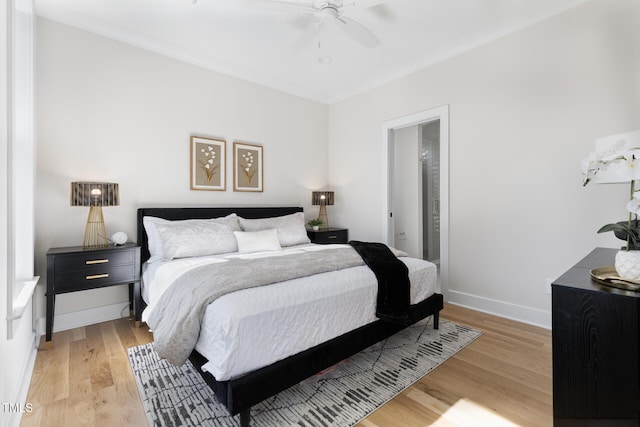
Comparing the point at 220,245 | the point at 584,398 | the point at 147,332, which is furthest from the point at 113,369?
the point at 584,398

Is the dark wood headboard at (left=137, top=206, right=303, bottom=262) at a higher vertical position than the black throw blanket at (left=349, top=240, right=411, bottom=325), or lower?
higher

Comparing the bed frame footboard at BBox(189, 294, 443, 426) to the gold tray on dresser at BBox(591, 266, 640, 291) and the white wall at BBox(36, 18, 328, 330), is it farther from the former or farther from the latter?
the white wall at BBox(36, 18, 328, 330)

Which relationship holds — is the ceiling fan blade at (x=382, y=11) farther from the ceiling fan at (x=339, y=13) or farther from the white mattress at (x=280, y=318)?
the white mattress at (x=280, y=318)

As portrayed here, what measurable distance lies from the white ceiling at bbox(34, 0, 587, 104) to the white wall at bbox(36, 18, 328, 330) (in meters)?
0.18

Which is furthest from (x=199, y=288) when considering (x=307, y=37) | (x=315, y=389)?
(x=307, y=37)

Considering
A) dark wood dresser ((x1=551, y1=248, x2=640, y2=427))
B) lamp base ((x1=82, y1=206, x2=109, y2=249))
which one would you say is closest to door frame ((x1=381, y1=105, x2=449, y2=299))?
dark wood dresser ((x1=551, y1=248, x2=640, y2=427))

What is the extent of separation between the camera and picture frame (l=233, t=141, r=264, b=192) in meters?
3.93

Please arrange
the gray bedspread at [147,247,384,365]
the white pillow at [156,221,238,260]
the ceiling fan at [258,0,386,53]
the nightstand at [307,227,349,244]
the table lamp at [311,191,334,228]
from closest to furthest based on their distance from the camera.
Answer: the gray bedspread at [147,247,384,365] → the ceiling fan at [258,0,386,53] → the white pillow at [156,221,238,260] → the nightstand at [307,227,349,244] → the table lamp at [311,191,334,228]

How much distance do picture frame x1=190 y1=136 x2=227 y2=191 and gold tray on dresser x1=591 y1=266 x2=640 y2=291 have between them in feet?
11.5

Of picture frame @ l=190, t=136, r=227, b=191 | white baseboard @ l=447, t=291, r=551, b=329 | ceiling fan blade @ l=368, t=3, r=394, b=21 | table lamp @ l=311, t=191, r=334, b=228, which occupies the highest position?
ceiling fan blade @ l=368, t=3, r=394, b=21

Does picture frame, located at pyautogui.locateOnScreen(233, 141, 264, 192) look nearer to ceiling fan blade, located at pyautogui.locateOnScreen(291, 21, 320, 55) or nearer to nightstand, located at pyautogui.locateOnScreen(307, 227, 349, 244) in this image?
nightstand, located at pyautogui.locateOnScreen(307, 227, 349, 244)

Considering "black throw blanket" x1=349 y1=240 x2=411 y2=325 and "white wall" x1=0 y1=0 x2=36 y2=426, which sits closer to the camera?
"white wall" x1=0 y1=0 x2=36 y2=426

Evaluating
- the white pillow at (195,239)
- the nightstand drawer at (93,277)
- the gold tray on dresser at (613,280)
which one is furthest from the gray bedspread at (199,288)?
the gold tray on dresser at (613,280)

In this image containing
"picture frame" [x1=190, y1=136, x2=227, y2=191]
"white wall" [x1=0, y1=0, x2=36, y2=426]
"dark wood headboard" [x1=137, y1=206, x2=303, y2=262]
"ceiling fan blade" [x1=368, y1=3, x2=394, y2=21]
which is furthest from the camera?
"picture frame" [x1=190, y1=136, x2=227, y2=191]
